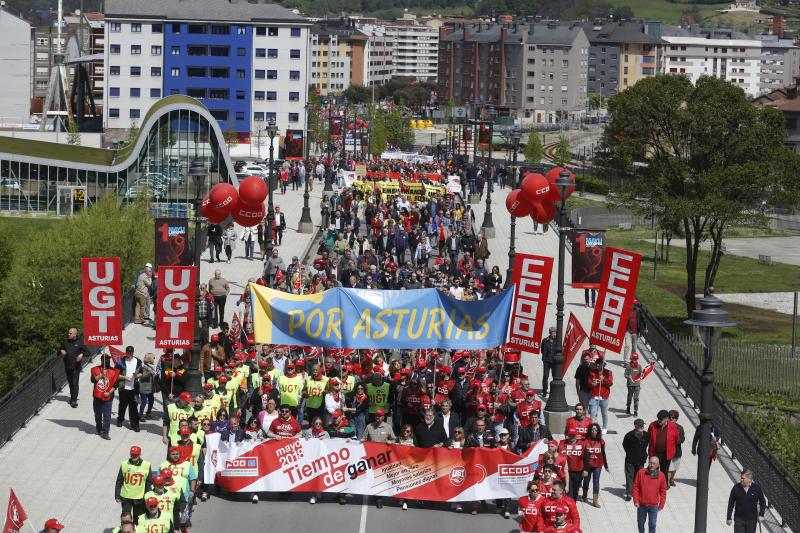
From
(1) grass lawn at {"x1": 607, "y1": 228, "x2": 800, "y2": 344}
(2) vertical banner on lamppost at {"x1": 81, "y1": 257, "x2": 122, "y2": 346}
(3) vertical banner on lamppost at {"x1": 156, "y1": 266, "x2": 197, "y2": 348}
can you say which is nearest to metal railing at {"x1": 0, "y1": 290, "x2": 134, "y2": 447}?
(2) vertical banner on lamppost at {"x1": 81, "y1": 257, "x2": 122, "y2": 346}

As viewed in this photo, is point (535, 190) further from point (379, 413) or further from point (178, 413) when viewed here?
point (178, 413)

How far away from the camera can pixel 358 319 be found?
2498 cm

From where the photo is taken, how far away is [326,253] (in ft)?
152

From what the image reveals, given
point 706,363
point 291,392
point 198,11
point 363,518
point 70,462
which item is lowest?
point 363,518

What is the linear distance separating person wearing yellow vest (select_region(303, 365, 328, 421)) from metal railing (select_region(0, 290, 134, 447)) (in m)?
5.31

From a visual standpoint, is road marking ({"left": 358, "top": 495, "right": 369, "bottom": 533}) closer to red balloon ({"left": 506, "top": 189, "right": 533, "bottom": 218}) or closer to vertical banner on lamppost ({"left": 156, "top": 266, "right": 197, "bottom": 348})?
vertical banner on lamppost ({"left": 156, "top": 266, "right": 197, "bottom": 348})

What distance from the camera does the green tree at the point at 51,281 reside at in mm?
44625

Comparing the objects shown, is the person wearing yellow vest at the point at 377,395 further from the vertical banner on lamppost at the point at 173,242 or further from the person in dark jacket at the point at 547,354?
the vertical banner on lamppost at the point at 173,242

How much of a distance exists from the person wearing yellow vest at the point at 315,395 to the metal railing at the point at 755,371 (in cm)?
1581

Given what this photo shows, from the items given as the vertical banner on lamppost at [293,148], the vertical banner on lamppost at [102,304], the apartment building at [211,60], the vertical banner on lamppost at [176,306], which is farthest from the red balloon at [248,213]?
the apartment building at [211,60]

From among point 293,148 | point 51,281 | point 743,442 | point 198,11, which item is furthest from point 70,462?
point 198,11

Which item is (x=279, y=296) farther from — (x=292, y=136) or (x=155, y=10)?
(x=155, y=10)

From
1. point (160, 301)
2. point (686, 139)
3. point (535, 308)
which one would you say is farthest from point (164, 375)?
point (686, 139)

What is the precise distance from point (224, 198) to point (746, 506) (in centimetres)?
1859
